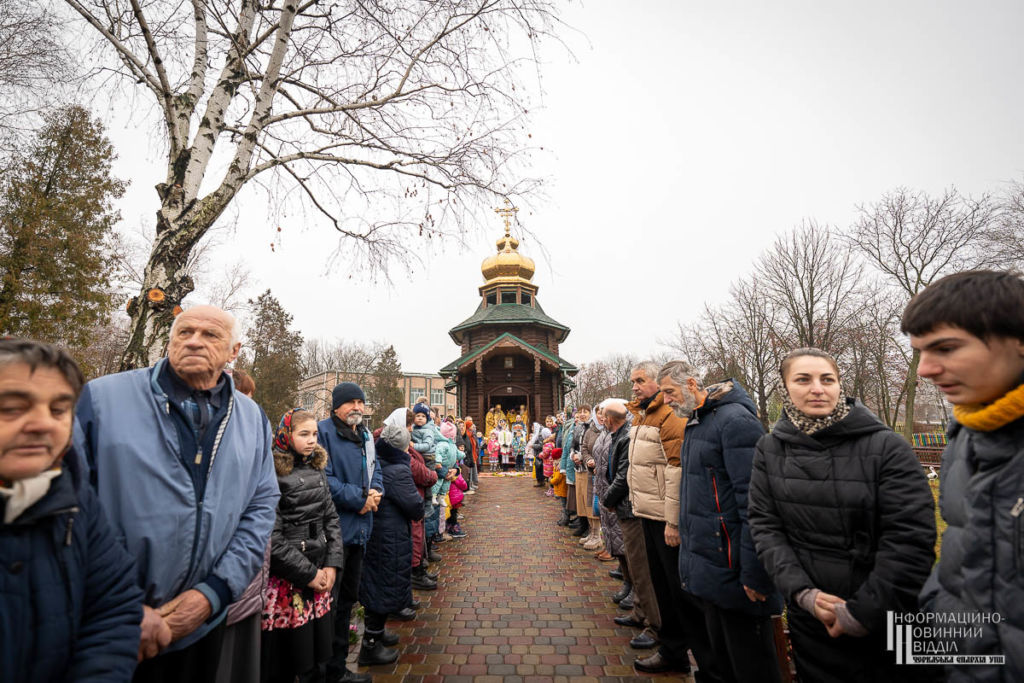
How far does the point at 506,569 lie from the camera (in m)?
6.35

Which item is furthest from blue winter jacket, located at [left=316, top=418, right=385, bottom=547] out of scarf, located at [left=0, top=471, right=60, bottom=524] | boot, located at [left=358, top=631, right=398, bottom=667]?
scarf, located at [left=0, top=471, right=60, bottom=524]

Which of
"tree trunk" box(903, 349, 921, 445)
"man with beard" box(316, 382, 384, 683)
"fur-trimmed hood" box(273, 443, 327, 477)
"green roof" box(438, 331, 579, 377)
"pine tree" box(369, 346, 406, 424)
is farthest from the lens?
"pine tree" box(369, 346, 406, 424)

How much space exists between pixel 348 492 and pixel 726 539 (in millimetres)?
2592

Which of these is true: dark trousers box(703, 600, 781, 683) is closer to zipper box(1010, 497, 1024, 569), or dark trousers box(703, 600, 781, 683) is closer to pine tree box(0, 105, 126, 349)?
zipper box(1010, 497, 1024, 569)

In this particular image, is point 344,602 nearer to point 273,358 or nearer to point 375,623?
point 375,623

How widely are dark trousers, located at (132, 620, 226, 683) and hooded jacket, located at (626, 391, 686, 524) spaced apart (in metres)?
2.78

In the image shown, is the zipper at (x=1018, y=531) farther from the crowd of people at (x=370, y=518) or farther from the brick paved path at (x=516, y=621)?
the brick paved path at (x=516, y=621)

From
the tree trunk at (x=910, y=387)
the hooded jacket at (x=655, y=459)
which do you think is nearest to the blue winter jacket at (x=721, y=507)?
the hooded jacket at (x=655, y=459)

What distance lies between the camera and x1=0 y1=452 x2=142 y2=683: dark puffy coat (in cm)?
122

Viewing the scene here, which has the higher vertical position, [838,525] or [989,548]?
[989,548]

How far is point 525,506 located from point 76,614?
35.2 feet

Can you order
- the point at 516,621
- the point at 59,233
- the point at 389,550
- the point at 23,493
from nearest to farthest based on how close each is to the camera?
the point at 23,493, the point at 389,550, the point at 516,621, the point at 59,233

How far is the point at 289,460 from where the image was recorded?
2.88 metres

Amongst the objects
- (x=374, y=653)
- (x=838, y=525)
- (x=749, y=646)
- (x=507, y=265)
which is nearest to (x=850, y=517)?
(x=838, y=525)
